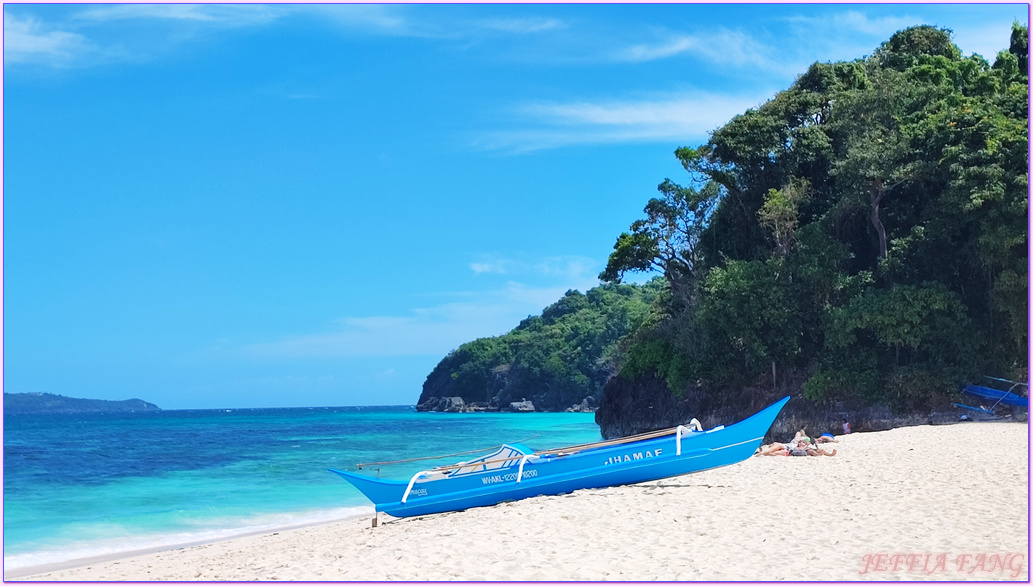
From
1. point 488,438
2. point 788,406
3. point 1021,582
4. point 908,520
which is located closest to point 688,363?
point 788,406

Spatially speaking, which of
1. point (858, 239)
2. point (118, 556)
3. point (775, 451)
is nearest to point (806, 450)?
point (775, 451)

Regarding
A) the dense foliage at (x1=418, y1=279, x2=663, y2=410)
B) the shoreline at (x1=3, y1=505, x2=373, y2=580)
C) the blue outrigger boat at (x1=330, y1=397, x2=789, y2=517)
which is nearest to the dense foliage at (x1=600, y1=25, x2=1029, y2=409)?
the blue outrigger boat at (x1=330, y1=397, x2=789, y2=517)

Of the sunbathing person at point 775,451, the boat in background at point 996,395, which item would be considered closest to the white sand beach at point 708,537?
the sunbathing person at point 775,451

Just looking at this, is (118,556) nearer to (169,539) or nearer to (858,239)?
(169,539)

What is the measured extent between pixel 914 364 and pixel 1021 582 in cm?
2102

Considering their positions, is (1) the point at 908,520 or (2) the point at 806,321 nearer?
(1) the point at 908,520

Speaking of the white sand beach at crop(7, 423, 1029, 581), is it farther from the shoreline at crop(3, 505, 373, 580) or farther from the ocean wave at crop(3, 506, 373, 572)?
the ocean wave at crop(3, 506, 373, 572)

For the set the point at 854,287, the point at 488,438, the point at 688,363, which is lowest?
the point at 488,438

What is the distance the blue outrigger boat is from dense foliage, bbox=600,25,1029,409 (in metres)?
14.1

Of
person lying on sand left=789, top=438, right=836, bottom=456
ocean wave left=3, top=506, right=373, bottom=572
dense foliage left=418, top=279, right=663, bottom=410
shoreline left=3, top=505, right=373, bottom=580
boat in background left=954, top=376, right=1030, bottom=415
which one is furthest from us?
dense foliage left=418, top=279, right=663, bottom=410

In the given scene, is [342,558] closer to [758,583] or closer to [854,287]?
[758,583]

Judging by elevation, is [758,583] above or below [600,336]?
below

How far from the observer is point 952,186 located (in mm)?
23844

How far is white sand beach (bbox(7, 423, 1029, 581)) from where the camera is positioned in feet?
24.3
